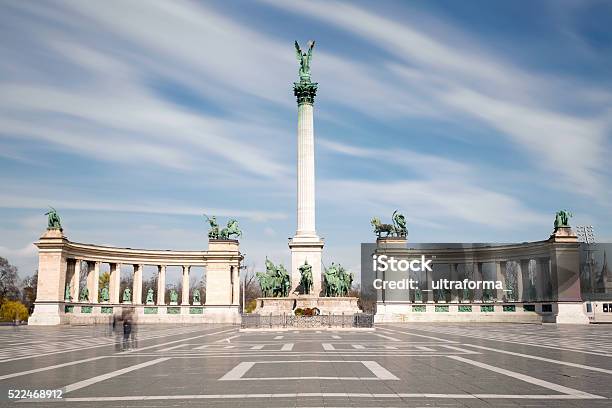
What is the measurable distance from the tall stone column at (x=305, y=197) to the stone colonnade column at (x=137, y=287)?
3021 centimetres

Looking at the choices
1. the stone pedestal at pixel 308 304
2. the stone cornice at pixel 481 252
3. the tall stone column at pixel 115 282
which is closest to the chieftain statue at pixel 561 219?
the stone cornice at pixel 481 252

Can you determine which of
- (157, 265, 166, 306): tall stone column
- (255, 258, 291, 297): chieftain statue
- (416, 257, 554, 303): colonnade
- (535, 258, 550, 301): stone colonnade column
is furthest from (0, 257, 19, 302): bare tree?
(535, 258, 550, 301): stone colonnade column

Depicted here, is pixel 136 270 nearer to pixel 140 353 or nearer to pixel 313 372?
pixel 140 353

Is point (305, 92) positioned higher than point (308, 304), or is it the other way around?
point (305, 92)

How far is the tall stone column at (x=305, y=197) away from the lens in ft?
229

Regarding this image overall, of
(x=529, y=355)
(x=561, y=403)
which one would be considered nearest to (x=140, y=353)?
(x=529, y=355)

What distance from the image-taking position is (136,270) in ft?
298

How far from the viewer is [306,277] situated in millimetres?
66562

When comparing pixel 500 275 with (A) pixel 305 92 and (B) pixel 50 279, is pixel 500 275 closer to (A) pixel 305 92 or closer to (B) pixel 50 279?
(A) pixel 305 92

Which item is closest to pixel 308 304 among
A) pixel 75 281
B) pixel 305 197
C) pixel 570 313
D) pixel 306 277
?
pixel 306 277

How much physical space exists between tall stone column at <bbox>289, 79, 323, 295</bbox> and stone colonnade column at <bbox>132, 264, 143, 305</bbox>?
99.1 feet

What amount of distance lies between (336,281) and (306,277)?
4.15 m

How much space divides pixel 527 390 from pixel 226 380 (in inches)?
317

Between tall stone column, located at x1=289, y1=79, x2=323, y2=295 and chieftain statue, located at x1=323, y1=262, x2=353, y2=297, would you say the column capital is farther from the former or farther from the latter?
chieftain statue, located at x1=323, y1=262, x2=353, y2=297
